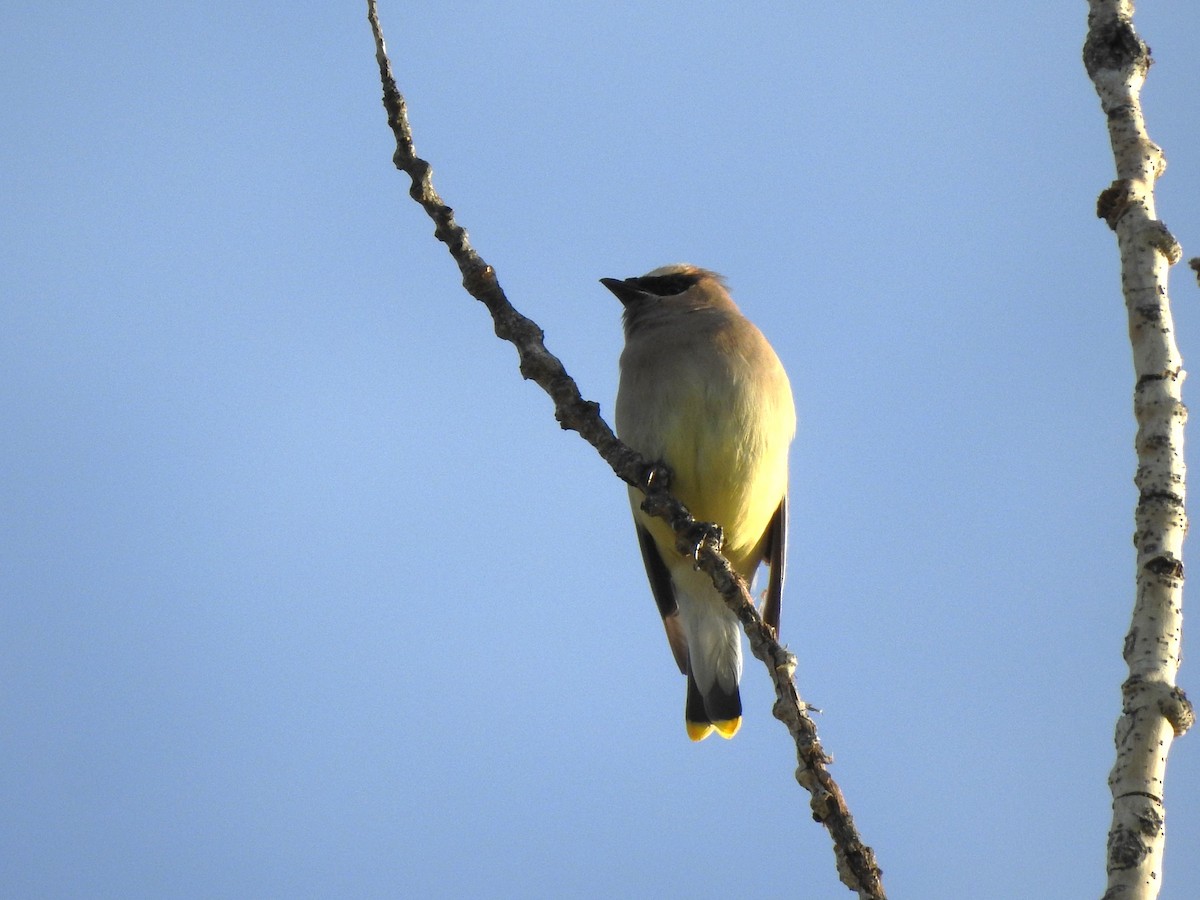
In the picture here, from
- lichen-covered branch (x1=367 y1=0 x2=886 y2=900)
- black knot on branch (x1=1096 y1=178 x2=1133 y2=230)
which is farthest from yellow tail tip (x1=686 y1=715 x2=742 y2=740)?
black knot on branch (x1=1096 y1=178 x2=1133 y2=230)

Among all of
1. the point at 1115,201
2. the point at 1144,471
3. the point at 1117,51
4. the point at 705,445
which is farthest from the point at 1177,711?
the point at 705,445

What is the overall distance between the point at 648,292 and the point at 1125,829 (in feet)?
15.0

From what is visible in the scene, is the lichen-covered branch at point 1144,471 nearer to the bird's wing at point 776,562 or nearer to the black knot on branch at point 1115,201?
the black knot on branch at point 1115,201

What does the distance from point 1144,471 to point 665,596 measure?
3645 mm

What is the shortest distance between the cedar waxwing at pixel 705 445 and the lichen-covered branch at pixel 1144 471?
236cm

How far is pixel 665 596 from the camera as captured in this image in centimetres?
659

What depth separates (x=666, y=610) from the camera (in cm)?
662

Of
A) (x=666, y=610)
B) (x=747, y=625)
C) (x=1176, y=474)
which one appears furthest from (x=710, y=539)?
(x=666, y=610)

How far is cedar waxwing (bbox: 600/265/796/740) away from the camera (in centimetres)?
576

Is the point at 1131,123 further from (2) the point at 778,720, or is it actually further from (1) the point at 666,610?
(1) the point at 666,610

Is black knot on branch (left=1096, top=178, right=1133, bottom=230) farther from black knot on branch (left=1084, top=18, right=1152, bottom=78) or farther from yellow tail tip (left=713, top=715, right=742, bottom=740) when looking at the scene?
yellow tail tip (left=713, top=715, right=742, bottom=740)

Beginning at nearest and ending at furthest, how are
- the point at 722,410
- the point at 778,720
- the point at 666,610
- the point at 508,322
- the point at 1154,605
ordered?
the point at 1154,605, the point at 778,720, the point at 508,322, the point at 722,410, the point at 666,610

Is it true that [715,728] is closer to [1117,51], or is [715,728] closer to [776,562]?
[776,562]

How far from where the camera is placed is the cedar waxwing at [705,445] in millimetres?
5758
